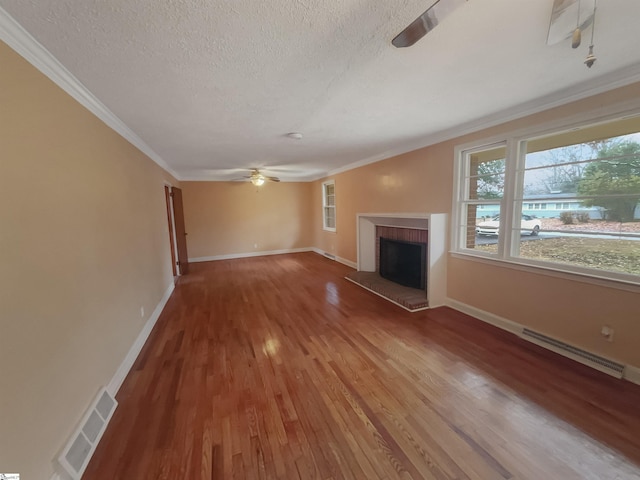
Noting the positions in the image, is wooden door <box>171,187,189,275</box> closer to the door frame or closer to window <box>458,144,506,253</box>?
the door frame

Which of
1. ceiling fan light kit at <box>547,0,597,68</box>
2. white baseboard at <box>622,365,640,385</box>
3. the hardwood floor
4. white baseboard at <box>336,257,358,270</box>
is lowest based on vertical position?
the hardwood floor

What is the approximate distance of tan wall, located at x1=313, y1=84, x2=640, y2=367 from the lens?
2090 mm

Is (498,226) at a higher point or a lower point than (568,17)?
lower

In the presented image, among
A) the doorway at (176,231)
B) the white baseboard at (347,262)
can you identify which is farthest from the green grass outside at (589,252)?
the doorway at (176,231)

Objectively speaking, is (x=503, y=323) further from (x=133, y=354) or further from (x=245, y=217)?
(x=245, y=217)

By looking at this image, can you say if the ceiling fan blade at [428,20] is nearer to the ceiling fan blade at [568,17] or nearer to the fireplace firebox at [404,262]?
the ceiling fan blade at [568,17]

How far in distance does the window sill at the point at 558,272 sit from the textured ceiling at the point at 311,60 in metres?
1.57

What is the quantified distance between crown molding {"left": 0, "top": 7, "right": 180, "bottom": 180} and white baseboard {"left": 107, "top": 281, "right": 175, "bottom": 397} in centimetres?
214

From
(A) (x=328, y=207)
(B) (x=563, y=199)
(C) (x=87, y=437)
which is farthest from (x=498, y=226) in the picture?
(A) (x=328, y=207)

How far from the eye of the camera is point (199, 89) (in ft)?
6.41

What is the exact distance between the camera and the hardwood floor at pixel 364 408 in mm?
1437

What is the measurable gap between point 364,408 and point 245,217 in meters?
6.42

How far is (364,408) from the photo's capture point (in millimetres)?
1844

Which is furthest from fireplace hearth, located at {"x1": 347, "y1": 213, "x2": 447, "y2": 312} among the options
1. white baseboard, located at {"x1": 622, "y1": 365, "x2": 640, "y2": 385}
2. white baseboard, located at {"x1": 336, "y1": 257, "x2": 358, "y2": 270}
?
white baseboard, located at {"x1": 622, "y1": 365, "x2": 640, "y2": 385}
